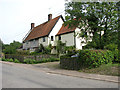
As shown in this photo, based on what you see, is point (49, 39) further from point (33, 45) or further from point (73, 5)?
point (73, 5)

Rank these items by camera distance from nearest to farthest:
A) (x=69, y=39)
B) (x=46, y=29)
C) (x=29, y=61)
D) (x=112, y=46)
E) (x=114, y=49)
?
(x=112, y=46), (x=114, y=49), (x=29, y=61), (x=69, y=39), (x=46, y=29)

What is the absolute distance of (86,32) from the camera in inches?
621

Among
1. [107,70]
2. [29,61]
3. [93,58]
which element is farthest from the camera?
[29,61]

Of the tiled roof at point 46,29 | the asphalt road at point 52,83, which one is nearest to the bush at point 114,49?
the asphalt road at point 52,83

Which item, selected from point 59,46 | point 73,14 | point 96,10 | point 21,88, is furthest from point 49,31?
point 21,88

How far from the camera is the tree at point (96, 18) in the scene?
13.9m

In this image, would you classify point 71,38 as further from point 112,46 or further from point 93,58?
point 93,58

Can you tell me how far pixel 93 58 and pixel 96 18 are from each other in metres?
4.81

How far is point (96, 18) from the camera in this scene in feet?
48.2

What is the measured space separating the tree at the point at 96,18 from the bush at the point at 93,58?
1.95m

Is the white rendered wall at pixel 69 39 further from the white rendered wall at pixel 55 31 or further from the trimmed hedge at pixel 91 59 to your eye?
the trimmed hedge at pixel 91 59

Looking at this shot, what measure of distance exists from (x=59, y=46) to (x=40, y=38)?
32.8 ft

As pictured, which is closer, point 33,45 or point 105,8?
point 105,8

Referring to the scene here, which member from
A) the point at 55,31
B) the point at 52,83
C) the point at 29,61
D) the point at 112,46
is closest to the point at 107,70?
the point at 112,46
